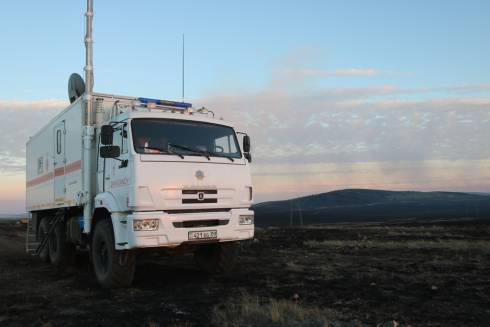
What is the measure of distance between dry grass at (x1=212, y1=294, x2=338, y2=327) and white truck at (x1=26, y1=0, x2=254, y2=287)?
2124 mm

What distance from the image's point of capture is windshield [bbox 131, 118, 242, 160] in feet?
30.7

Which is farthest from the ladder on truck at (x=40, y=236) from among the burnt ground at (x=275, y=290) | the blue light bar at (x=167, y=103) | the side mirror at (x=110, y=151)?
the side mirror at (x=110, y=151)

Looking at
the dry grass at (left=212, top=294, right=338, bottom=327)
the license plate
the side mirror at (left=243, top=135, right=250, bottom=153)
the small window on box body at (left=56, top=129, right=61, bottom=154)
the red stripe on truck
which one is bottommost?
the dry grass at (left=212, top=294, right=338, bottom=327)

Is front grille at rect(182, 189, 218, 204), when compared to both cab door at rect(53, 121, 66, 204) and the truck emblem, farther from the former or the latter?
cab door at rect(53, 121, 66, 204)

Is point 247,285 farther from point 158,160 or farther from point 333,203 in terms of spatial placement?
point 333,203

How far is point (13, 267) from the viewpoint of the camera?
1426 centimetres

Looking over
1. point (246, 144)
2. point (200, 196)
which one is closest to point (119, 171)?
point (200, 196)

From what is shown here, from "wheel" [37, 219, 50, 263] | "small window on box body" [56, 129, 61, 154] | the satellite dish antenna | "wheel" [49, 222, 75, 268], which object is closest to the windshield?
the satellite dish antenna

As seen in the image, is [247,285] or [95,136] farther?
[95,136]

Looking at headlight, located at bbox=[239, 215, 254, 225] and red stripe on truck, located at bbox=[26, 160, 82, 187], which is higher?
red stripe on truck, located at bbox=[26, 160, 82, 187]

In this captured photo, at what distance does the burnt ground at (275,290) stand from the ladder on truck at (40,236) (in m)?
0.58

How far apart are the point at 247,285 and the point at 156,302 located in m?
2.06

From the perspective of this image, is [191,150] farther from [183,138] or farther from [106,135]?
[106,135]

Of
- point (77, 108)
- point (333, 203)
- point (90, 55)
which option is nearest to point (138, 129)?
point (77, 108)
